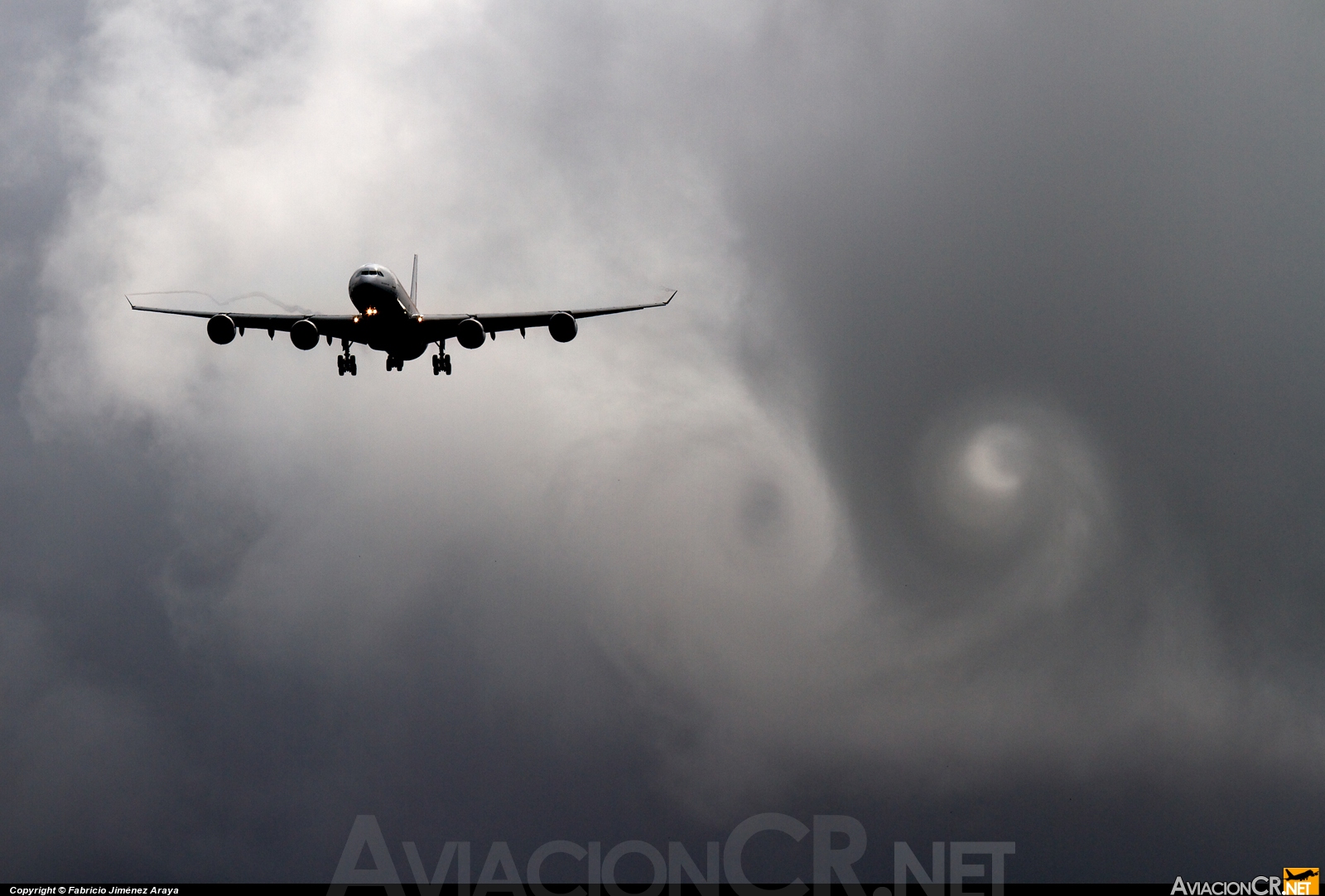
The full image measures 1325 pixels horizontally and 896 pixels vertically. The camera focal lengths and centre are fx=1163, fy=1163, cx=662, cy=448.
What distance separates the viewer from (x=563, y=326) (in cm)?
7488

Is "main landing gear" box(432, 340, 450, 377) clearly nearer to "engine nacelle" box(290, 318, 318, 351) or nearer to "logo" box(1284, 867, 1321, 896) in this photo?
"engine nacelle" box(290, 318, 318, 351)

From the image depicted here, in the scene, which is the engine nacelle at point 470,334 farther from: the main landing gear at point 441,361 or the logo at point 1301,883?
the logo at point 1301,883

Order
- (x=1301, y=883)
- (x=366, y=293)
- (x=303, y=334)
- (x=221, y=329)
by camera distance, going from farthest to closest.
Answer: (x=1301, y=883), (x=221, y=329), (x=303, y=334), (x=366, y=293)

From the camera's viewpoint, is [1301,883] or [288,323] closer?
[288,323]

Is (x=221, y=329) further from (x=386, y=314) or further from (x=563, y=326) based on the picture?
(x=563, y=326)

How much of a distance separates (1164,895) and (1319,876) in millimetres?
37315

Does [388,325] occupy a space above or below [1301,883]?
above

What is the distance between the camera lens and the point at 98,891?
138000 millimetres

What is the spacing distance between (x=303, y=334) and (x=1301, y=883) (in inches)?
5133

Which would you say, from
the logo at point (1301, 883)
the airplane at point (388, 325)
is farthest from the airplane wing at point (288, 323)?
the logo at point (1301, 883)

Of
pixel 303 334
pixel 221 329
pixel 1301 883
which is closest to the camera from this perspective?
pixel 303 334

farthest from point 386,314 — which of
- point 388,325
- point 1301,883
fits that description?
point 1301,883

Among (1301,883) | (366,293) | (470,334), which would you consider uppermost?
(470,334)

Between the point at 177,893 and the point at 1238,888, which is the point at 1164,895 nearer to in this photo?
the point at 1238,888
